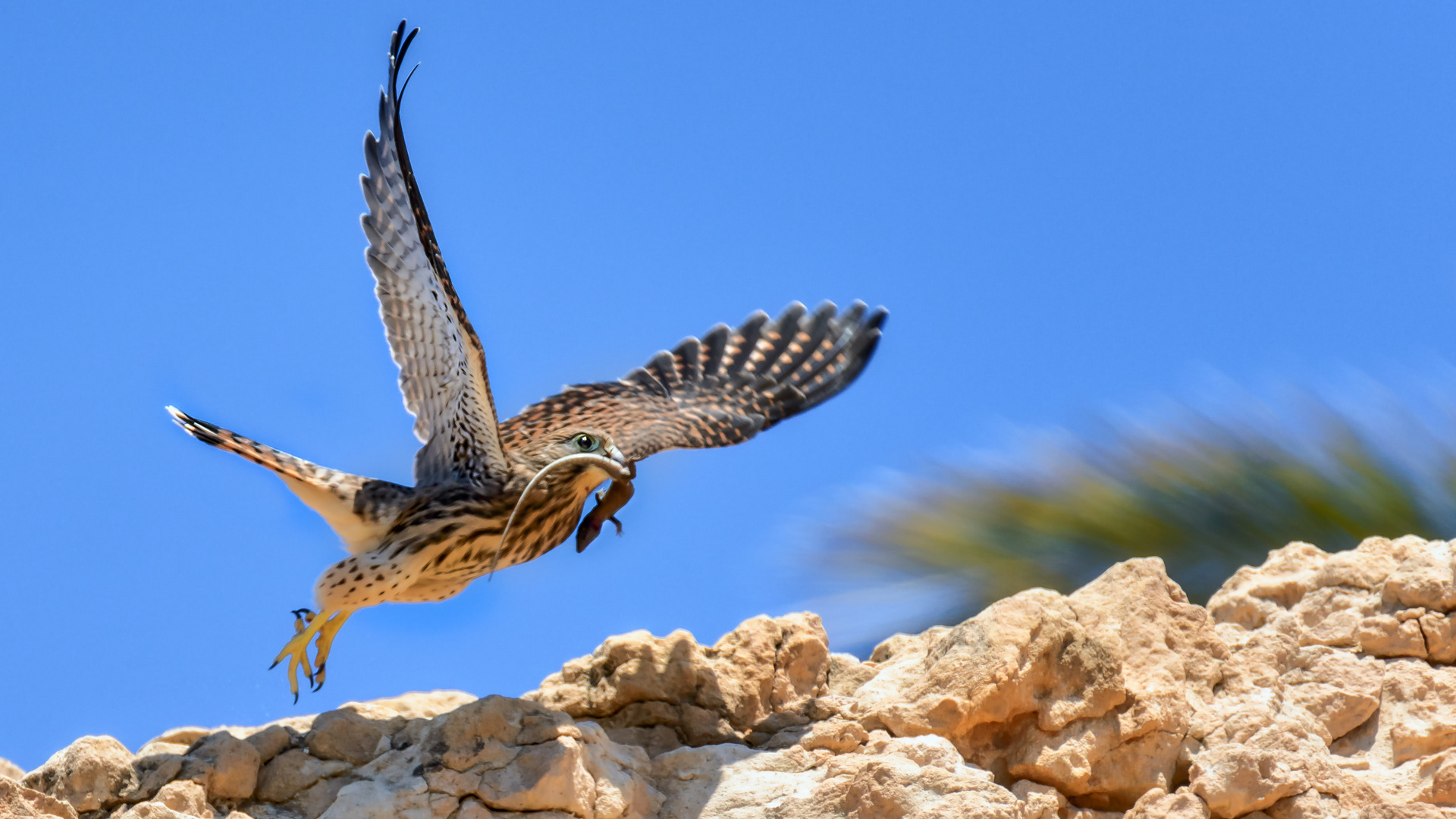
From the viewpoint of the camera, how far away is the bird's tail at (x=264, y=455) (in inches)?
187

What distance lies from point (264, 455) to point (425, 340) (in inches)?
28.8

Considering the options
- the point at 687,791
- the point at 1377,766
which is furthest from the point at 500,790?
the point at 1377,766

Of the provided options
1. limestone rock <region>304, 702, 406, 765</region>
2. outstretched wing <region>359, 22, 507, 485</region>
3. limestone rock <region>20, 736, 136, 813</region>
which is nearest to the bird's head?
outstretched wing <region>359, 22, 507, 485</region>

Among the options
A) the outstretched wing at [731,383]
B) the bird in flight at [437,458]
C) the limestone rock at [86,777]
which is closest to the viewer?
the limestone rock at [86,777]

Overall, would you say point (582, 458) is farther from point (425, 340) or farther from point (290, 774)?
point (290, 774)

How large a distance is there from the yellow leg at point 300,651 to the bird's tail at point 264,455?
1.66 feet

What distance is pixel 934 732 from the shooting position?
399cm

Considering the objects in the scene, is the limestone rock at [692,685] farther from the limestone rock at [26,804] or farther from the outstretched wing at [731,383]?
the outstretched wing at [731,383]

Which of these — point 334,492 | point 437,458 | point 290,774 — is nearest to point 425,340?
point 437,458

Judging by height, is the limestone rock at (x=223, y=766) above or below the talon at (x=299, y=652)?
below

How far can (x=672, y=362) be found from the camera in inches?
263

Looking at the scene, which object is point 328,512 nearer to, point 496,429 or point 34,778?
point 496,429

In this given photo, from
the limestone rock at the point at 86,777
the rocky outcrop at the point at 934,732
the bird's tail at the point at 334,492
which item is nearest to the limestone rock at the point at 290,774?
the rocky outcrop at the point at 934,732

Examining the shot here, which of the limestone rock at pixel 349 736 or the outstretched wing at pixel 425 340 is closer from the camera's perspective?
the limestone rock at pixel 349 736
